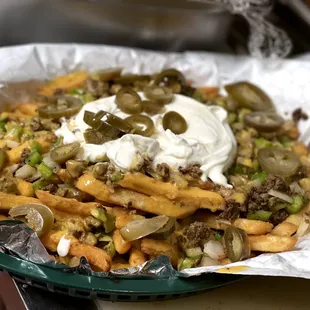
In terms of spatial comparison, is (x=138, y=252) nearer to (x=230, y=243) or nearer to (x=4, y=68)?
(x=230, y=243)

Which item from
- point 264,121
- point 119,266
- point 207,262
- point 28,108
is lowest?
point 28,108

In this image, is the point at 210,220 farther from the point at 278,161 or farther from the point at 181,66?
the point at 181,66

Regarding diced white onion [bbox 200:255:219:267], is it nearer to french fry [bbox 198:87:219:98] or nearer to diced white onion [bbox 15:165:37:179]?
diced white onion [bbox 15:165:37:179]

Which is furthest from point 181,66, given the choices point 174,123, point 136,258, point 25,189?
point 136,258

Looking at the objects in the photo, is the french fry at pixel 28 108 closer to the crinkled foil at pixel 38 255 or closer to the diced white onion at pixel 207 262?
the crinkled foil at pixel 38 255

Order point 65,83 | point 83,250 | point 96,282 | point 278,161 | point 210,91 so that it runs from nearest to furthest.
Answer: point 96,282 < point 83,250 < point 278,161 < point 65,83 < point 210,91

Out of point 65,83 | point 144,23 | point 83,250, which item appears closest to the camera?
point 83,250
